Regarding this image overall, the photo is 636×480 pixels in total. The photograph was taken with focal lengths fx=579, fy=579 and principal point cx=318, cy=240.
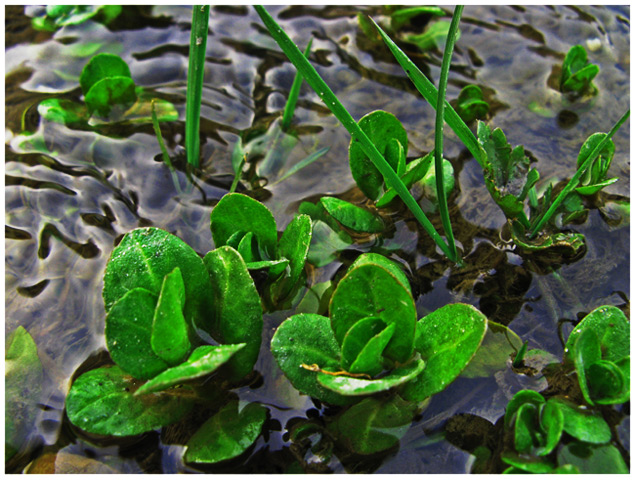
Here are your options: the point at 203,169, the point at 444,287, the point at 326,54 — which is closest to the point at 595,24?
the point at 326,54

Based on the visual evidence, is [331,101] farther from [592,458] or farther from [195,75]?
[592,458]

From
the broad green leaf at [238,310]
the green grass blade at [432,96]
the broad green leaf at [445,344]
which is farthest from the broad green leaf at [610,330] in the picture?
the broad green leaf at [238,310]

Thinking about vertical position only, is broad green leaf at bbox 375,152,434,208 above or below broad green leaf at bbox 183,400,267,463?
above

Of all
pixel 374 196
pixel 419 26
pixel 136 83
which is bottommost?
pixel 374 196

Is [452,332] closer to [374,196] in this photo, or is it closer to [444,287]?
[444,287]

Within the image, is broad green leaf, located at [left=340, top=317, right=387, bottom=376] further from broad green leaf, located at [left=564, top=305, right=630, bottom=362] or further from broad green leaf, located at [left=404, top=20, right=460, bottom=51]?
broad green leaf, located at [left=404, top=20, right=460, bottom=51]

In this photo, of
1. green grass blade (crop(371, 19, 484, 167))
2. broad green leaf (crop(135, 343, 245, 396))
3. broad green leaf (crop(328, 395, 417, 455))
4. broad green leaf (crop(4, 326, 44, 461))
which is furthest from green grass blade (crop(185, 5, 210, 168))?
broad green leaf (crop(328, 395, 417, 455))

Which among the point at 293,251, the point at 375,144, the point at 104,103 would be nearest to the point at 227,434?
the point at 293,251
